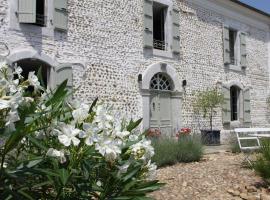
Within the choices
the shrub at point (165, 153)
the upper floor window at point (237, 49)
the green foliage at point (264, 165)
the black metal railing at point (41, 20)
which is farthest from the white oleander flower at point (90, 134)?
the upper floor window at point (237, 49)

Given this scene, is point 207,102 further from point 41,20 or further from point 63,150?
point 63,150

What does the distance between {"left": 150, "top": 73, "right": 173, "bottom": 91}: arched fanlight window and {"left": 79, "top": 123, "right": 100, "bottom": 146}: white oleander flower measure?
32.9ft

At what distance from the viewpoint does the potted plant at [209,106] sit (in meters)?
12.5

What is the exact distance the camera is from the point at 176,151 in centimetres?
806

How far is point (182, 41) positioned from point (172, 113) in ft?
8.30

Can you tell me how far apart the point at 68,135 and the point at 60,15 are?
8.01 m

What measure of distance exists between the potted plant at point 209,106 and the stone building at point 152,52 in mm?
286

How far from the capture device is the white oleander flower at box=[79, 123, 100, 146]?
1.99 meters

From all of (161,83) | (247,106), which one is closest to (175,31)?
(161,83)

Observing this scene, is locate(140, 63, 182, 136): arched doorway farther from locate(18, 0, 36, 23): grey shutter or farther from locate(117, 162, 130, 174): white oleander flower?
locate(117, 162, 130, 174): white oleander flower

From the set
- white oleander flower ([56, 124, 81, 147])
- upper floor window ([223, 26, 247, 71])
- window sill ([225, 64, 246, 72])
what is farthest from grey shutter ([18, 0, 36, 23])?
upper floor window ([223, 26, 247, 71])

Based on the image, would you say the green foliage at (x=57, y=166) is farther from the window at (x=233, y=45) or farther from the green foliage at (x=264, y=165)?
the window at (x=233, y=45)

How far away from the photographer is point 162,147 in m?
7.98

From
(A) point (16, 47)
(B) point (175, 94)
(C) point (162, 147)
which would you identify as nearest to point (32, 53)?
(A) point (16, 47)
